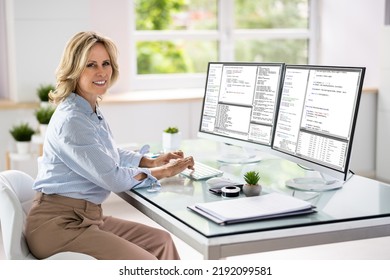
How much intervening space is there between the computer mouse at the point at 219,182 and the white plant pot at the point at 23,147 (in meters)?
2.31

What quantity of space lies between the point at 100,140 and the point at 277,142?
0.73 metres

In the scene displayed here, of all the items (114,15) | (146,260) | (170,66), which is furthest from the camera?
(170,66)

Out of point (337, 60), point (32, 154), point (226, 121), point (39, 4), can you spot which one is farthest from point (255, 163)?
point (337, 60)

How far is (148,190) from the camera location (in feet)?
8.62

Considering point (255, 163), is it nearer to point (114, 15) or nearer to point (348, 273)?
point (348, 273)

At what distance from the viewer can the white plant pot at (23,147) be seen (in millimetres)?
4758

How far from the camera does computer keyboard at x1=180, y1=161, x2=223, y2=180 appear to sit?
2.83 metres

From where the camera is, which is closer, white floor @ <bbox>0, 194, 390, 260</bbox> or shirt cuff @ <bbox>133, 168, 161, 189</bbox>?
shirt cuff @ <bbox>133, 168, 161, 189</bbox>

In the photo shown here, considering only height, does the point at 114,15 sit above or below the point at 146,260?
above

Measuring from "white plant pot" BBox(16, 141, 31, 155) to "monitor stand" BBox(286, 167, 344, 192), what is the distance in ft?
8.32

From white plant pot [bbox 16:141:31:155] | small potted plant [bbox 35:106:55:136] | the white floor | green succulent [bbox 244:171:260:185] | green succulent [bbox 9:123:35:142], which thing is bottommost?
the white floor

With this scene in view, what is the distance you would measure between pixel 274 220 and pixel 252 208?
0.34 feet

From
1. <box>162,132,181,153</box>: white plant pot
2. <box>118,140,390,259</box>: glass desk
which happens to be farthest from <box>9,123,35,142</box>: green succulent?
<box>118,140,390,259</box>: glass desk

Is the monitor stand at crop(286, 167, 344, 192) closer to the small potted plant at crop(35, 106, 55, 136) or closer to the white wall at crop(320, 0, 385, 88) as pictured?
the small potted plant at crop(35, 106, 55, 136)
